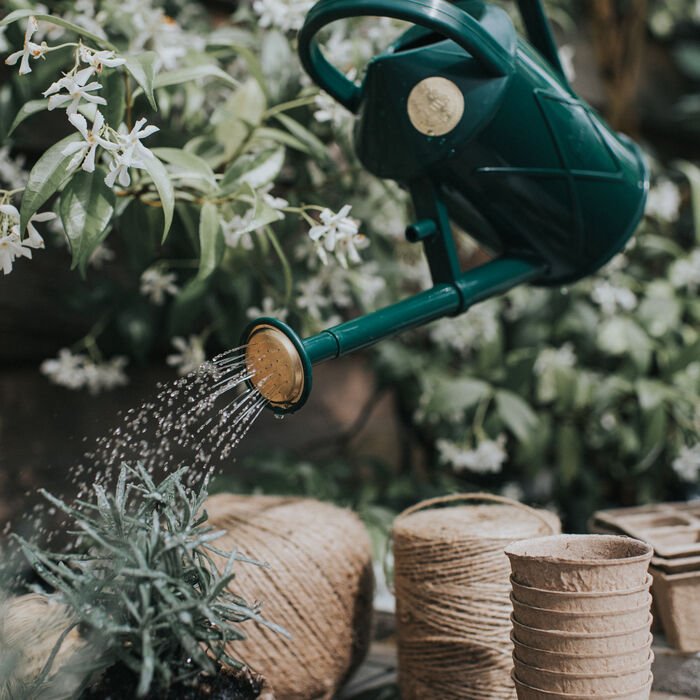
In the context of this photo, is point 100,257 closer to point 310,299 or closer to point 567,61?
point 310,299

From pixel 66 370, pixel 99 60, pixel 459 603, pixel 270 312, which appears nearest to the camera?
pixel 99 60

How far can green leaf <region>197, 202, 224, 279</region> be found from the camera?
0.75m

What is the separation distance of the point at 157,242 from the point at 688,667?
0.74 meters

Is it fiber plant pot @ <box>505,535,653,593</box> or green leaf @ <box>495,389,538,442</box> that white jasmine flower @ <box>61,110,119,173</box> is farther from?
green leaf @ <box>495,389,538,442</box>

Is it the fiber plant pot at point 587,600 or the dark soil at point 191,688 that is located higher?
the dark soil at point 191,688

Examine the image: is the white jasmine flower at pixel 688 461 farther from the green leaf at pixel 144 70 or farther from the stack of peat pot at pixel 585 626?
the green leaf at pixel 144 70

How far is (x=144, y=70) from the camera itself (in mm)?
670

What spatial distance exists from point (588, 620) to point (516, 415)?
673 mm

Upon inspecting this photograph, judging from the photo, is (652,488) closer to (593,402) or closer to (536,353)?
(593,402)

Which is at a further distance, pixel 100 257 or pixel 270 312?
pixel 100 257

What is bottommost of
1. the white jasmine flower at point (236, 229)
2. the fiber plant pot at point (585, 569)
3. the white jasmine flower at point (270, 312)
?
the fiber plant pot at point (585, 569)

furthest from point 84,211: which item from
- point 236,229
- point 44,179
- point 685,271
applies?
point 685,271

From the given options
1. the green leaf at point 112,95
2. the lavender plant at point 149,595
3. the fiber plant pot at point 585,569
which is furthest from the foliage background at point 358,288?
the fiber plant pot at point 585,569

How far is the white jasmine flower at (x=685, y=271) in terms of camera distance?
58.1 inches
